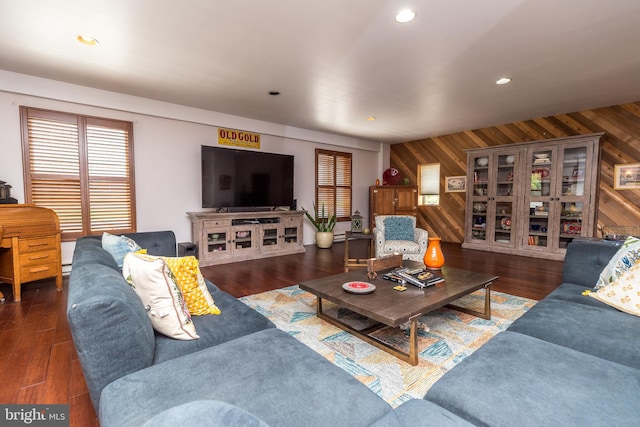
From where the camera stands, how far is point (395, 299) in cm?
203

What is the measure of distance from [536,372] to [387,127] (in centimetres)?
525

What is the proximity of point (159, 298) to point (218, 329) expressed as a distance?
1.06 ft

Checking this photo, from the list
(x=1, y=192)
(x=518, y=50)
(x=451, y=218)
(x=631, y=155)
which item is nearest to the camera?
(x=518, y=50)

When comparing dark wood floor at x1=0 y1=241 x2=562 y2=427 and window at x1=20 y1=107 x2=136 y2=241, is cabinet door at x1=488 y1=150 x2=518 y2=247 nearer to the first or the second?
dark wood floor at x1=0 y1=241 x2=562 y2=427

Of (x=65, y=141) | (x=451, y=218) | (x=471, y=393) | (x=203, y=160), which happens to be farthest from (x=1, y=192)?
(x=451, y=218)

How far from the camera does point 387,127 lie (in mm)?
5840

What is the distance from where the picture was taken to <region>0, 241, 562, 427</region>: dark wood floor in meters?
1.63

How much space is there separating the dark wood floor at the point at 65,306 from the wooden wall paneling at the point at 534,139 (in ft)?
3.37

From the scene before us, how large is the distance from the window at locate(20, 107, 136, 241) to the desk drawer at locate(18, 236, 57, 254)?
67 cm

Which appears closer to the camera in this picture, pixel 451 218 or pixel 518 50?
pixel 518 50

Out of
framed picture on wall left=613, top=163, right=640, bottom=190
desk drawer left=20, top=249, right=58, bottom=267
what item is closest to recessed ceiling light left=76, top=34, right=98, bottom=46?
desk drawer left=20, top=249, right=58, bottom=267

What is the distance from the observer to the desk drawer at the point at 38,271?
3082 millimetres

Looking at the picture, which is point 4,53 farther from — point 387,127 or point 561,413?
point 387,127

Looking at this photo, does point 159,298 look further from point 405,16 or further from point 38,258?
point 38,258
